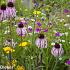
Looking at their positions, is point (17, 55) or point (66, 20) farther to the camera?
point (66, 20)

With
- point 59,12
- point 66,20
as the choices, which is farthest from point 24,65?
point 59,12

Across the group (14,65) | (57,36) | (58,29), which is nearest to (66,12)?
(58,29)

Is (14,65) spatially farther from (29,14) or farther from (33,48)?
(29,14)

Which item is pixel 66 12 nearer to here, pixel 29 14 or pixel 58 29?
pixel 29 14

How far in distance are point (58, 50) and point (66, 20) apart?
90.8 inches

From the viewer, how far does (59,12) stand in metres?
5.55

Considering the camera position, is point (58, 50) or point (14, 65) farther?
point (14, 65)

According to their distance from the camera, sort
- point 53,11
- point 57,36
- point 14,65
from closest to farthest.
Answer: point 14,65
point 57,36
point 53,11

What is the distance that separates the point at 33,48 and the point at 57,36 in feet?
1.65

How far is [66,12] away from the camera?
5086 millimetres

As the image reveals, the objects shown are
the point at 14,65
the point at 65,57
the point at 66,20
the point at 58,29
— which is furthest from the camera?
the point at 66,20

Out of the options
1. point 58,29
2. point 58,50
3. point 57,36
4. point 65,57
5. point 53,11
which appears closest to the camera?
point 58,50

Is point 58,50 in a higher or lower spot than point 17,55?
higher

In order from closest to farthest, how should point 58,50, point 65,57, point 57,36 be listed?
1. point 58,50
2. point 65,57
3. point 57,36
